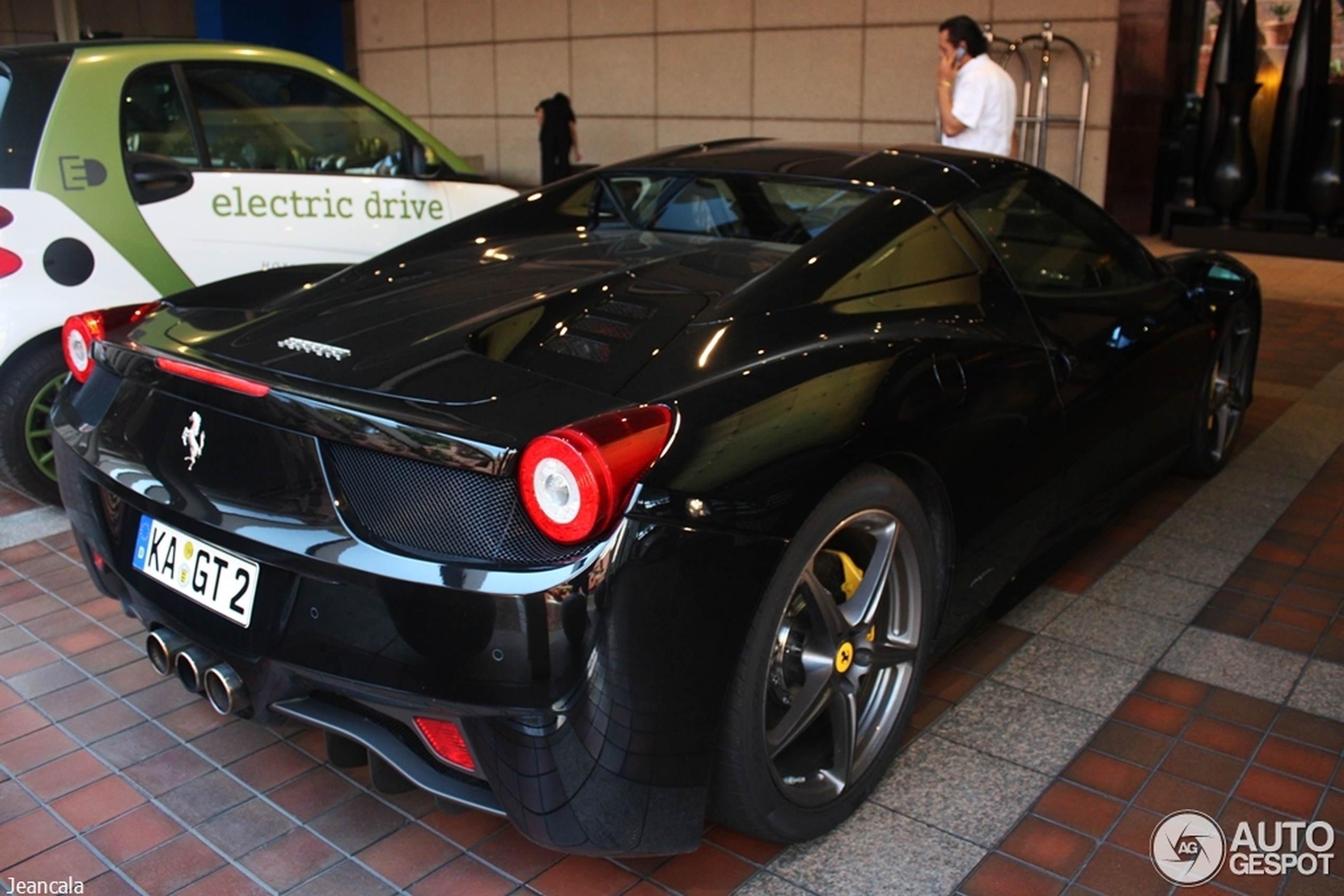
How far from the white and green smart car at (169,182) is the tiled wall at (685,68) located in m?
6.94

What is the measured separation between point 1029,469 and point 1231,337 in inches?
83.2

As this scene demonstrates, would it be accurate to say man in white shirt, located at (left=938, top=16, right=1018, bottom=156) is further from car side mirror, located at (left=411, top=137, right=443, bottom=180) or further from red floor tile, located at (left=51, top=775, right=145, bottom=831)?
red floor tile, located at (left=51, top=775, right=145, bottom=831)

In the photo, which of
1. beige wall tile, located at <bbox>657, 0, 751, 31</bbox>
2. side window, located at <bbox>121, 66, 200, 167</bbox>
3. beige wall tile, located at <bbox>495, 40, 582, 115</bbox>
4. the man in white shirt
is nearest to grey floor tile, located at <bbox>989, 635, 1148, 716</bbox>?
side window, located at <bbox>121, 66, 200, 167</bbox>

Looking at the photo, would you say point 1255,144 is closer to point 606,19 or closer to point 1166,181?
point 1166,181

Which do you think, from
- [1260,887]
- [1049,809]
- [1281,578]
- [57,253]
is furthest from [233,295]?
[1281,578]

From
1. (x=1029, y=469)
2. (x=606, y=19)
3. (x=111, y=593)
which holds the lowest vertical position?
(x=111, y=593)

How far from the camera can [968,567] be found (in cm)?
288

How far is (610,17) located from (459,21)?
8.31 feet

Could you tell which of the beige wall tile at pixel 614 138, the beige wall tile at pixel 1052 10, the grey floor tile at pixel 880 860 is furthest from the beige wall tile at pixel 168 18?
the grey floor tile at pixel 880 860

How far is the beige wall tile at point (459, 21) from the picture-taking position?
14805 millimetres

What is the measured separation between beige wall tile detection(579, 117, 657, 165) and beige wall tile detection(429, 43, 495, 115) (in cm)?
160

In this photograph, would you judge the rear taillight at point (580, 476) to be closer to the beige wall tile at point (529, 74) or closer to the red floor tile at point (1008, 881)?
the red floor tile at point (1008, 881)

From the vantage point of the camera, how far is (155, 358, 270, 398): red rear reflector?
7.59 feet

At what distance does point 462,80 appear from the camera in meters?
15.3
